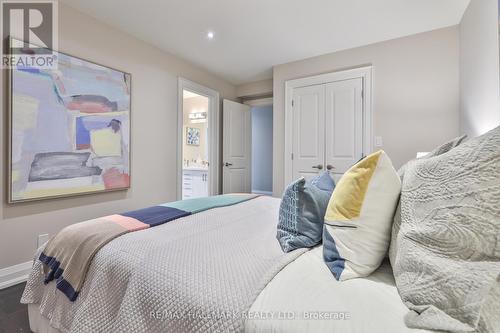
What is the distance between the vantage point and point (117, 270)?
3.17 ft

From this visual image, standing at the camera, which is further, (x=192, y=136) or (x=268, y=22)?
(x=192, y=136)

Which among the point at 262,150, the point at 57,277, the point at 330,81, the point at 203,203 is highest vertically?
the point at 330,81

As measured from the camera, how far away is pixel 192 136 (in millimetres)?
5383

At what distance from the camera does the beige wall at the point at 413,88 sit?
2.79 m

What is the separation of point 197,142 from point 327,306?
5037mm

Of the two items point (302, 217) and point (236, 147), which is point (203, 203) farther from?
point (236, 147)

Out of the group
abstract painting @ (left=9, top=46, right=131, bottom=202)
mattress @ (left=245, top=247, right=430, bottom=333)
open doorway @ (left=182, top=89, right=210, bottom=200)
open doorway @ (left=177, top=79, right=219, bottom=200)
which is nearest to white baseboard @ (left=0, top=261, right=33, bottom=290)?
abstract painting @ (left=9, top=46, right=131, bottom=202)

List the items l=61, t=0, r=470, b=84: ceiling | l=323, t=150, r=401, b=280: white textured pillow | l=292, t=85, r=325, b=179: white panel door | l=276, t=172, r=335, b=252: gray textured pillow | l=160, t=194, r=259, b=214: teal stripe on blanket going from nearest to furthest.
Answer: l=323, t=150, r=401, b=280: white textured pillow, l=276, t=172, r=335, b=252: gray textured pillow, l=160, t=194, r=259, b=214: teal stripe on blanket, l=61, t=0, r=470, b=84: ceiling, l=292, t=85, r=325, b=179: white panel door

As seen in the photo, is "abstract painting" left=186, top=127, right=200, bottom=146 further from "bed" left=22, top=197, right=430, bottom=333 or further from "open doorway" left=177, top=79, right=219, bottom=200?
"bed" left=22, top=197, right=430, bottom=333

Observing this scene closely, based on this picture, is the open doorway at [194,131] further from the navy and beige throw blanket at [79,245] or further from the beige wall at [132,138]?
the navy and beige throw blanket at [79,245]

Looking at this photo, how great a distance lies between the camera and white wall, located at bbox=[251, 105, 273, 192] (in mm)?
6852

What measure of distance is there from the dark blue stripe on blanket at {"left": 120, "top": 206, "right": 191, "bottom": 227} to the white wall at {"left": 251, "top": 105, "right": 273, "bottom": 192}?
17.5ft

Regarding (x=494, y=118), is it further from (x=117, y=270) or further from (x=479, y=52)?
(x=117, y=270)

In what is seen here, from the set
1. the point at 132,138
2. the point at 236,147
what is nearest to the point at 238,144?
the point at 236,147
